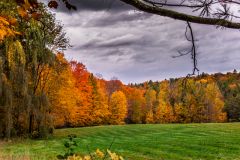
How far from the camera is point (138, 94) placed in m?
94.4

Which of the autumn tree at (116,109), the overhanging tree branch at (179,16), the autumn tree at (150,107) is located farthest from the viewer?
the autumn tree at (150,107)

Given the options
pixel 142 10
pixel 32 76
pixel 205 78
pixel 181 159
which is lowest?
pixel 181 159

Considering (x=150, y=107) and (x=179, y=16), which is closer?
(x=179, y=16)

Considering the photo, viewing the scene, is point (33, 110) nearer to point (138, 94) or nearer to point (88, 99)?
point (88, 99)

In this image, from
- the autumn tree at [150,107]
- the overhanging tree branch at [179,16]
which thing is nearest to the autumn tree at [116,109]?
the autumn tree at [150,107]

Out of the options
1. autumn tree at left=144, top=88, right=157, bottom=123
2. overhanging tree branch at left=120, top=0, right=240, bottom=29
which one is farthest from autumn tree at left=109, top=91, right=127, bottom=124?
overhanging tree branch at left=120, top=0, right=240, bottom=29

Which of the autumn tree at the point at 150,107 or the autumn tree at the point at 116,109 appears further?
the autumn tree at the point at 150,107

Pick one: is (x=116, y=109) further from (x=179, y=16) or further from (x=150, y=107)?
(x=179, y=16)

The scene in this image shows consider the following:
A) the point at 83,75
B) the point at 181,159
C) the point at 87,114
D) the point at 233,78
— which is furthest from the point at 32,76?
the point at 233,78

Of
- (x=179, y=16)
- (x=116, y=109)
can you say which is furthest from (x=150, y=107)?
(x=179, y=16)

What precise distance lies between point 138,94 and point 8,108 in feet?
223

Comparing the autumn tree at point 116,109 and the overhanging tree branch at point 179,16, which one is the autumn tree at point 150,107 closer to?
the autumn tree at point 116,109

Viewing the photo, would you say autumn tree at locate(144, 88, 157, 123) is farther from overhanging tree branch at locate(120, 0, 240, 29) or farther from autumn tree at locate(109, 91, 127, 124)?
overhanging tree branch at locate(120, 0, 240, 29)

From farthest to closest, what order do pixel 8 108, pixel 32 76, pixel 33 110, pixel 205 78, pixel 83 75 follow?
pixel 83 75 < pixel 32 76 < pixel 33 110 < pixel 8 108 < pixel 205 78
